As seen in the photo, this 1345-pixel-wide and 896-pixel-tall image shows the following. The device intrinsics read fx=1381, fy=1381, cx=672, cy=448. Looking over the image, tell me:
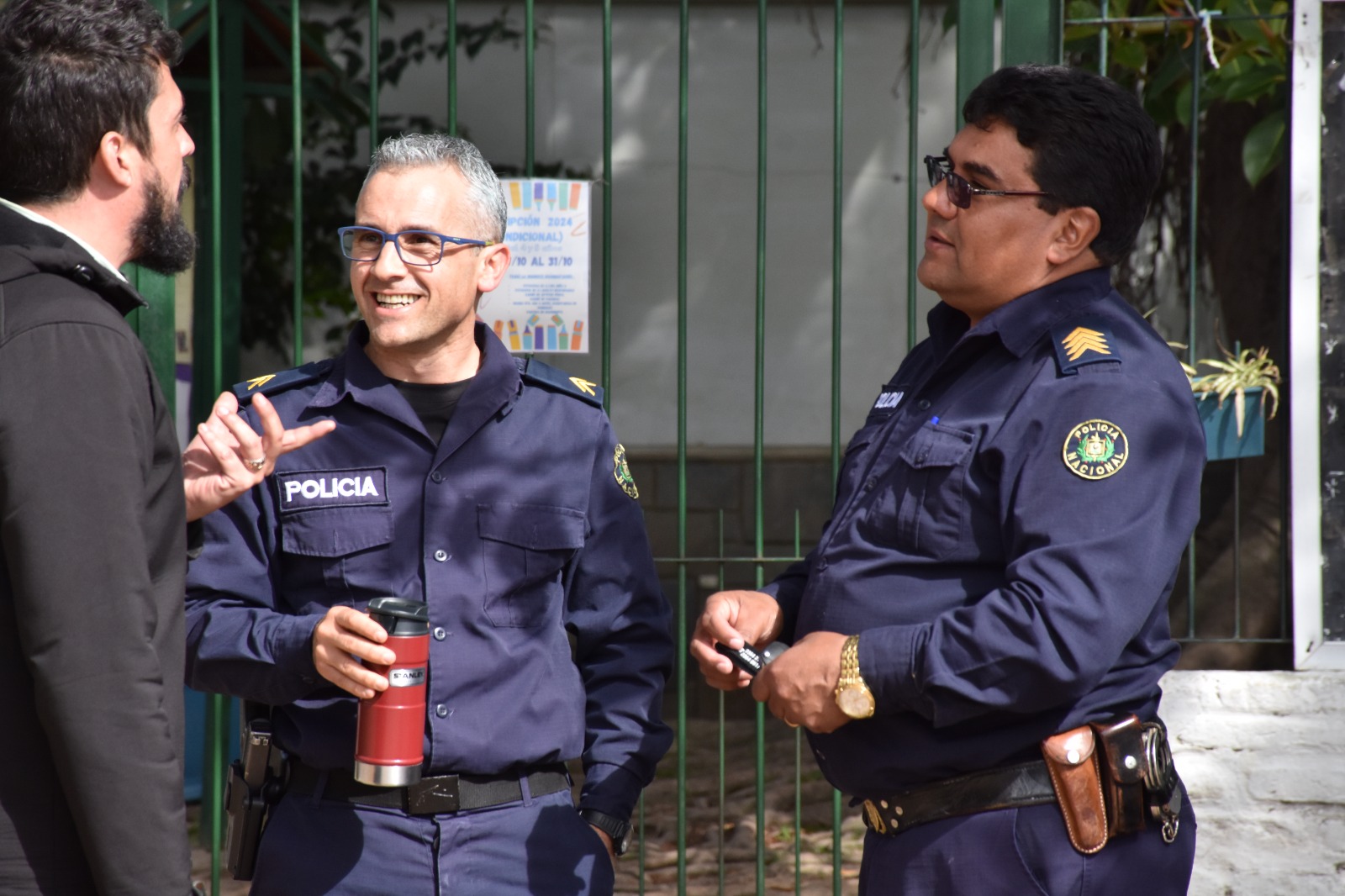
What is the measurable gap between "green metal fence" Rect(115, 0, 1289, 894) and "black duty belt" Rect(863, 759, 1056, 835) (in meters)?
1.19

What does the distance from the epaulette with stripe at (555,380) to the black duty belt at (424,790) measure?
66cm

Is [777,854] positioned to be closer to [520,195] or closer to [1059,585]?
[520,195]

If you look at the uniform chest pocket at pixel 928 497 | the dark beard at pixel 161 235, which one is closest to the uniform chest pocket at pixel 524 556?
the uniform chest pocket at pixel 928 497

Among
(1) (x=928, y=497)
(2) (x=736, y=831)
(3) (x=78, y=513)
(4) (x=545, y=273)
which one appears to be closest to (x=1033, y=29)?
(4) (x=545, y=273)

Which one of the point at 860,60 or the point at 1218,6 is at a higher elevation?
the point at 860,60

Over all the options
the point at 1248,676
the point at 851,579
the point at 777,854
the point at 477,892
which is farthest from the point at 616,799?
the point at 777,854

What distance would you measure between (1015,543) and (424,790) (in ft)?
3.08

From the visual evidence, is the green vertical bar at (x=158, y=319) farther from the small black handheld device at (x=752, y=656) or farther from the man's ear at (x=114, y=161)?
the small black handheld device at (x=752, y=656)

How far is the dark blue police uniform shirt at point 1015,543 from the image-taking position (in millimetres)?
1777

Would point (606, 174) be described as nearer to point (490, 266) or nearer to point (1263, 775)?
point (490, 266)

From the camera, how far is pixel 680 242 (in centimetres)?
310

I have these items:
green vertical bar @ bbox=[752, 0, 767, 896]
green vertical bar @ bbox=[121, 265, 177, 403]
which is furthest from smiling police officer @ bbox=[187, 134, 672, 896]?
green vertical bar @ bbox=[121, 265, 177, 403]

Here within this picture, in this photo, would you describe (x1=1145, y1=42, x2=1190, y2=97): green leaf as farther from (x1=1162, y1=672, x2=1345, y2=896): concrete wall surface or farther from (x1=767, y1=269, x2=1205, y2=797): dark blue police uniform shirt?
(x1=767, y1=269, x2=1205, y2=797): dark blue police uniform shirt

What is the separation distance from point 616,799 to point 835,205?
1.50m
